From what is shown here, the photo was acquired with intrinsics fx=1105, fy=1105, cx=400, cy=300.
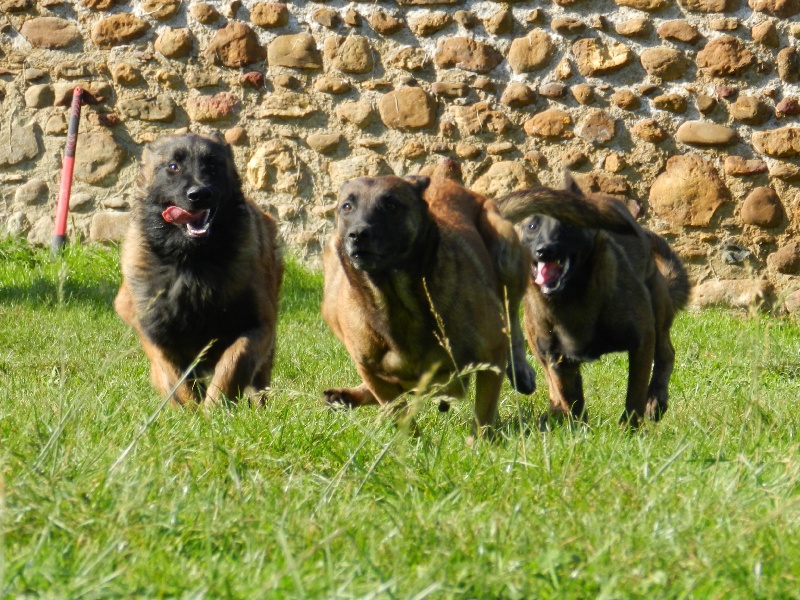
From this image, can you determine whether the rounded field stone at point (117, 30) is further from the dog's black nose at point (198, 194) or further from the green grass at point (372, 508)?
the green grass at point (372, 508)

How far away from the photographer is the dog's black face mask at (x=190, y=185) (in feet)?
20.0

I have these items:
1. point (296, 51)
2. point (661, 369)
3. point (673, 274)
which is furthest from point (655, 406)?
point (296, 51)

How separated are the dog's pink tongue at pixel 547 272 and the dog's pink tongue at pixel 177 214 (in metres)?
1.98

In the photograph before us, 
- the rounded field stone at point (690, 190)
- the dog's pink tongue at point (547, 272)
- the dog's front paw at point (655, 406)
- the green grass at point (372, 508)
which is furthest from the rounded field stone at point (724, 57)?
the green grass at point (372, 508)

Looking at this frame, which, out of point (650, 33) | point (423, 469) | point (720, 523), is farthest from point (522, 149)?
point (720, 523)

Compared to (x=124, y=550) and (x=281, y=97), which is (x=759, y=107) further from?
(x=124, y=550)

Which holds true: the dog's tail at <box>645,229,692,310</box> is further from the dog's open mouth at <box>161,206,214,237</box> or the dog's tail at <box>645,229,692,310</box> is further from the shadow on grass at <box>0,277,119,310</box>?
the shadow on grass at <box>0,277,119,310</box>

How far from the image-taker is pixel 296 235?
1080 centimetres

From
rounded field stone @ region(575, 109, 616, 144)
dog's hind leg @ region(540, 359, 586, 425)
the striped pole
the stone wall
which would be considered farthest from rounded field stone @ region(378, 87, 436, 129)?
dog's hind leg @ region(540, 359, 586, 425)

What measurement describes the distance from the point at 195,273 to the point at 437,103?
16.4 feet

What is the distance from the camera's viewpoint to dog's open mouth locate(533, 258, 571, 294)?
6363mm

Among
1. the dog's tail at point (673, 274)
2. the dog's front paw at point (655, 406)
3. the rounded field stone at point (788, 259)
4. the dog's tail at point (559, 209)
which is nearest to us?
the dog's tail at point (559, 209)

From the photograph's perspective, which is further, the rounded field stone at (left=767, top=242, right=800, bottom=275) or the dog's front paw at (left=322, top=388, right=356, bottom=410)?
the rounded field stone at (left=767, top=242, right=800, bottom=275)

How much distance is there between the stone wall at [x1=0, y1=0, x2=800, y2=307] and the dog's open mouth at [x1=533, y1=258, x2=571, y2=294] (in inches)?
158
